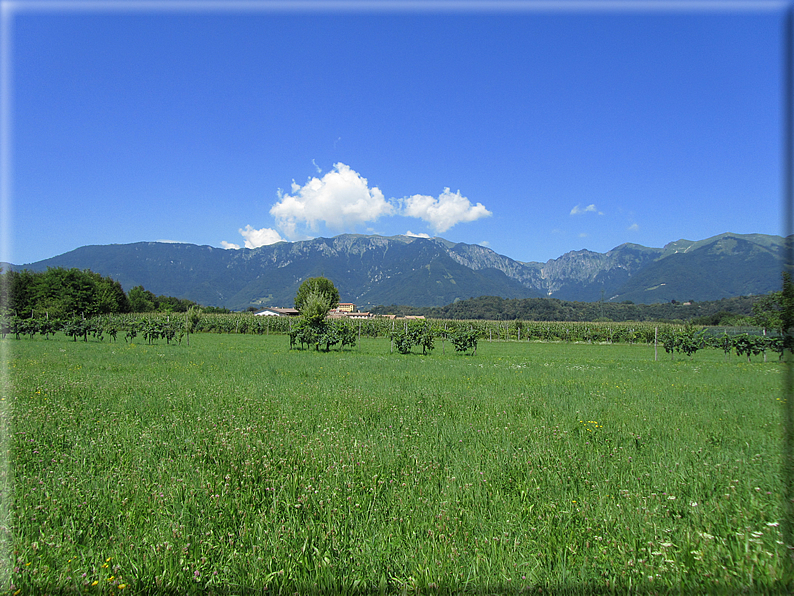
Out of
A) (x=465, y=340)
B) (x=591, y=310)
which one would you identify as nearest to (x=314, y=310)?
(x=465, y=340)

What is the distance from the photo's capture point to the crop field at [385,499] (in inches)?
111

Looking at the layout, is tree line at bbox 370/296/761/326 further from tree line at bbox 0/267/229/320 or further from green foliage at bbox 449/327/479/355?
tree line at bbox 0/267/229/320

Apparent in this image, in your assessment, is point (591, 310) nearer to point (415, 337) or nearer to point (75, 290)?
point (415, 337)

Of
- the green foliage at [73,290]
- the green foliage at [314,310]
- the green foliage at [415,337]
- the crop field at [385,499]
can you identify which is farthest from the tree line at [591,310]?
the crop field at [385,499]

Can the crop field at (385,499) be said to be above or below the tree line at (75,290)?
below

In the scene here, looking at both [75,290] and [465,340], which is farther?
[75,290]

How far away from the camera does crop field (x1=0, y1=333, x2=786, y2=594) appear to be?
282 centimetres

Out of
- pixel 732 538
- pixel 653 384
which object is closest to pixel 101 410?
pixel 732 538

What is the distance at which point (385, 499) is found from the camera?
403 centimetres

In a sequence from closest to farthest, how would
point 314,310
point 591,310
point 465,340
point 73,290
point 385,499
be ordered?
point 385,499 → point 314,310 → point 465,340 → point 73,290 → point 591,310

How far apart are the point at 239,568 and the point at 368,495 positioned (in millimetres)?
1439

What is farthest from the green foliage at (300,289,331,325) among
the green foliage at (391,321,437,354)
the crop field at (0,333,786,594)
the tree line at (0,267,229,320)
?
the tree line at (0,267,229,320)

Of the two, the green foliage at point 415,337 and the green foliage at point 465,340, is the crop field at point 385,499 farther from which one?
the green foliage at point 465,340

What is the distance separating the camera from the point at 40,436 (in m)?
5.60
